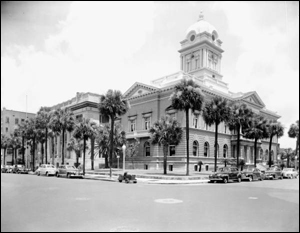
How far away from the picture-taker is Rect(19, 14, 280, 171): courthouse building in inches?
1744

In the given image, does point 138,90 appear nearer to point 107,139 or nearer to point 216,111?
point 107,139

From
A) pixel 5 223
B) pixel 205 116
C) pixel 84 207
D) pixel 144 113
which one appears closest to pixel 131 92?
pixel 144 113

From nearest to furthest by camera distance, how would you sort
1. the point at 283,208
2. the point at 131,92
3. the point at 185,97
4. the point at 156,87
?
the point at 283,208, the point at 185,97, the point at 156,87, the point at 131,92

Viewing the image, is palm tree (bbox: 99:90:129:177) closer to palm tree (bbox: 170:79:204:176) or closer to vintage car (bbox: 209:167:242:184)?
palm tree (bbox: 170:79:204:176)

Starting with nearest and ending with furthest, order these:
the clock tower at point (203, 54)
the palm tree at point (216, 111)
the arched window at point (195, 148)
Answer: the palm tree at point (216, 111)
the arched window at point (195, 148)
the clock tower at point (203, 54)

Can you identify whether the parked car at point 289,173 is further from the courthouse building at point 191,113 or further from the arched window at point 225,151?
the arched window at point 225,151

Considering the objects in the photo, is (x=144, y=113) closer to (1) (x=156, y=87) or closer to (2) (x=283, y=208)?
(1) (x=156, y=87)

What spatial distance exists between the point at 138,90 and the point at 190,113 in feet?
36.7

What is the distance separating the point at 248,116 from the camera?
4038 cm

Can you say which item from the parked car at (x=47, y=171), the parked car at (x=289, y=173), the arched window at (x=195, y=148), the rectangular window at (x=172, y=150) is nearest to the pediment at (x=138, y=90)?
the rectangular window at (x=172, y=150)

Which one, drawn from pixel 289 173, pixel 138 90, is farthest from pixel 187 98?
pixel 138 90

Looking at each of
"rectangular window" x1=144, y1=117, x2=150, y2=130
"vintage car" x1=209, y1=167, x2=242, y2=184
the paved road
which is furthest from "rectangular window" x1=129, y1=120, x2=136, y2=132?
the paved road

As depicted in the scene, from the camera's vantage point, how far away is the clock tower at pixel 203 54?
55375 mm

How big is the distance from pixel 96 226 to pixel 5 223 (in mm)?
2310
